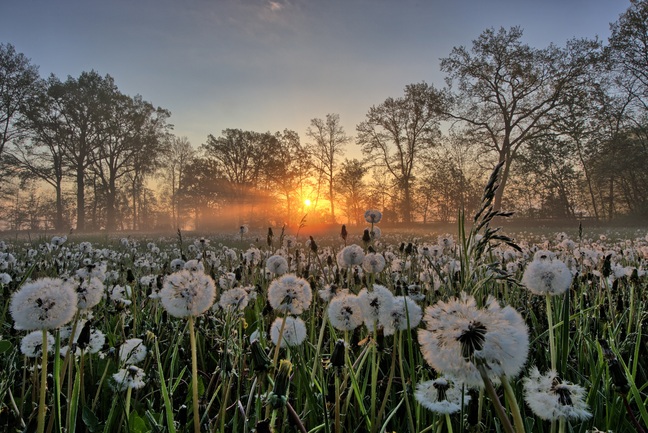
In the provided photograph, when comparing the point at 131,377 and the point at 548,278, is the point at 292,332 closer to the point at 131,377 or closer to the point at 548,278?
the point at 131,377

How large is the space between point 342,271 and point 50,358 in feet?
8.80

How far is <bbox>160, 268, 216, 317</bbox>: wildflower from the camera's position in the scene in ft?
4.52

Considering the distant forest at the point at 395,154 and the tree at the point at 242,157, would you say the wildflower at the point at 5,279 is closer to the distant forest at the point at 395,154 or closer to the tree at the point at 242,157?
the distant forest at the point at 395,154

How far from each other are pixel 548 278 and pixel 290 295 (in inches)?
42.3

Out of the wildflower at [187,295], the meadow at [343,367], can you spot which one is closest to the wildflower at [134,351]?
the meadow at [343,367]

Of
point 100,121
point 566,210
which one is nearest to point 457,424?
point 100,121

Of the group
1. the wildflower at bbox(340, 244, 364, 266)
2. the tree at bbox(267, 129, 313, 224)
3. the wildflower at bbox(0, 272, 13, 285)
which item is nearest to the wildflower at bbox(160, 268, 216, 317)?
the wildflower at bbox(340, 244, 364, 266)

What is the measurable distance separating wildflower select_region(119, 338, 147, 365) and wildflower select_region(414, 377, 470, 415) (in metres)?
1.33

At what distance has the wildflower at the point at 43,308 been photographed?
1.22 metres

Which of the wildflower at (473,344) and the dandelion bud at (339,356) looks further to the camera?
the dandelion bud at (339,356)

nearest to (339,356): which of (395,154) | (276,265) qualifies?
(276,265)

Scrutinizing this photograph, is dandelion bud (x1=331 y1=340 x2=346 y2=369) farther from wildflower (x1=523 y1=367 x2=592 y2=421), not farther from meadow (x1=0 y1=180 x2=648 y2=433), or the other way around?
wildflower (x1=523 y1=367 x2=592 y2=421)

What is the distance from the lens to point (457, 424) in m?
1.69

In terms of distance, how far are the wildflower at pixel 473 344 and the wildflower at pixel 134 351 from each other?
1572 millimetres
